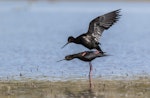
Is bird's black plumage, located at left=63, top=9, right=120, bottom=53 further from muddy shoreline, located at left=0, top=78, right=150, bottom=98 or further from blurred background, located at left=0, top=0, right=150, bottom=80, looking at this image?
muddy shoreline, located at left=0, top=78, right=150, bottom=98

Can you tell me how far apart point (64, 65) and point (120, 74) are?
2.04 metres

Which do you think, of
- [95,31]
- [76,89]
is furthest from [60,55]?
[76,89]

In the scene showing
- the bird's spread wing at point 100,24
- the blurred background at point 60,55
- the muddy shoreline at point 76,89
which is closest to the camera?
the muddy shoreline at point 76,89

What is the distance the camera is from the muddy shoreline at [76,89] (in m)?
11.2

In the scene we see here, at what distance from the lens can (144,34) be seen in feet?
86.4

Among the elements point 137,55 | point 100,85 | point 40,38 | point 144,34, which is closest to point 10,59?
point 137,55

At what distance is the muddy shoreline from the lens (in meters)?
11.2

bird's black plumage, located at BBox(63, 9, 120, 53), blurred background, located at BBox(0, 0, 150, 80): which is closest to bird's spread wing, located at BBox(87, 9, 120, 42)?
bird's black plumage, located at BBox(63, 9, 120, 53)

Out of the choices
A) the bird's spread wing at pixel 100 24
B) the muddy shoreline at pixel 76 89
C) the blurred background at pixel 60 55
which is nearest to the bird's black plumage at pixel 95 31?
the bird's spread wing at pixel 100 24

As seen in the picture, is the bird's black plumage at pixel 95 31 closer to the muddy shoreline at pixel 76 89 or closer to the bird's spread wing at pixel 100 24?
the bird's spread wing at pixel 100 24

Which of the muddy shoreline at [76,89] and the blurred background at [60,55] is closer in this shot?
the muddy shoreline at [76,89]

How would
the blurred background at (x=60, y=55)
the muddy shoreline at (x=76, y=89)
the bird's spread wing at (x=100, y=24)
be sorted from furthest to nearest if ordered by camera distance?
the blurred background at (x=60, y=55)
the bird's spread wing at (x=100, y=24)
the muddy shoreline at (x=76, y=89)

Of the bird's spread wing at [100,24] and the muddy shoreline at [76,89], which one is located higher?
the bird's spread wing at [100,24]

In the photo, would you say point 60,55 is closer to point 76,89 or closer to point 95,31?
point 95,31
